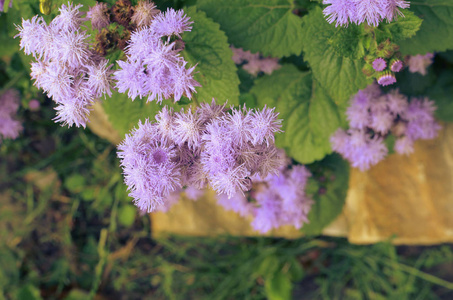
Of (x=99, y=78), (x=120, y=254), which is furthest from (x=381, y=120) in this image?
(x=120, y=254)

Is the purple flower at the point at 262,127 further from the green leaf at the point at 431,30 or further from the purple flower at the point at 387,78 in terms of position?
the green leaf at the point at 431,30

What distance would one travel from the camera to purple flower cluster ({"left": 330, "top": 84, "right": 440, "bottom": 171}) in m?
1.84

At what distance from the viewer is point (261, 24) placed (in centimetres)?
168

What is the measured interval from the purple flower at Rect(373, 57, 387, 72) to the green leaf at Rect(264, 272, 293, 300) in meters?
1.84

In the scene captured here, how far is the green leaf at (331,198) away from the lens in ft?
7.17

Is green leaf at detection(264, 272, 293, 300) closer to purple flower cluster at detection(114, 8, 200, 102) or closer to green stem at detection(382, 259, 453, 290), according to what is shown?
green stem at detection(382, 259, 453, 290)

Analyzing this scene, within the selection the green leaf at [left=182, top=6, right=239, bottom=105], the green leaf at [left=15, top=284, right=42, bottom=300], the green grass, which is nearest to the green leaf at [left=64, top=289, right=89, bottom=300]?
the green grass

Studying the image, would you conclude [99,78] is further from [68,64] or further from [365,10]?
[365,10]

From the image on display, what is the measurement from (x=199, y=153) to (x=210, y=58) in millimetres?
379

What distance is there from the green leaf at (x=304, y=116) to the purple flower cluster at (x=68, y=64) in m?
0.80

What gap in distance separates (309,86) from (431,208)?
4.35 ft

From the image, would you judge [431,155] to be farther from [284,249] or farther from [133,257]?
[133,257]

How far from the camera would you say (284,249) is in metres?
2.83

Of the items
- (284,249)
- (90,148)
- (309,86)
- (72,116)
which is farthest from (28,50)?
(284,249)
